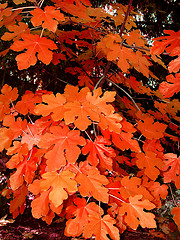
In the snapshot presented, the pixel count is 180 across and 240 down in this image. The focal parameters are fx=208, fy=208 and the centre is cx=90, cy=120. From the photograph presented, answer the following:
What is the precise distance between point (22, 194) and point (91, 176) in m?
0.57

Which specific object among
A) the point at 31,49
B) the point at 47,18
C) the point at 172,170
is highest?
the point at 47,18

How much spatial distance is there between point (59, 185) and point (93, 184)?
142 mm

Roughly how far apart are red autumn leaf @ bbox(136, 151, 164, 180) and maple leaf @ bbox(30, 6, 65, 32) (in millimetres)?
731

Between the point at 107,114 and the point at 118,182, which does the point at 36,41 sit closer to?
the point at 107,114

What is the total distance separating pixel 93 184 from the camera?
863 mm

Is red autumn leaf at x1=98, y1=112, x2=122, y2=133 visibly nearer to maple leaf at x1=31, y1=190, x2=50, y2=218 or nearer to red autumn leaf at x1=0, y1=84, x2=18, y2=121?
maple leaf at x1=31, y1=190, x2=50, y2=218

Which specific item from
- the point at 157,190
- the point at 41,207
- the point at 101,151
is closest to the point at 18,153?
the point at 41,207

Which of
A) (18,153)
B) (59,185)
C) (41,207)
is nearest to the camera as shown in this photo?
(59,185)

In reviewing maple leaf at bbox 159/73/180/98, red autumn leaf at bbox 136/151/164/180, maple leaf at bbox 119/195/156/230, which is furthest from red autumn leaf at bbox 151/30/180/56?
maple leaf at bbox 119/195/156/230

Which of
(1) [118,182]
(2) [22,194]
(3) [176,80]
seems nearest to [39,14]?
(3) [176,80]

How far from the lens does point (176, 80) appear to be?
0.93m

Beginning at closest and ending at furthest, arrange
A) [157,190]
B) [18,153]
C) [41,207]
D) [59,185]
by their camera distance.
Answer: [59,185] < [41,207] < [18,153] < [157,190]

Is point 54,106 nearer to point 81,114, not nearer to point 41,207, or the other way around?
point 81,114

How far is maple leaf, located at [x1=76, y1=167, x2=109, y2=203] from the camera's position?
837 mm
